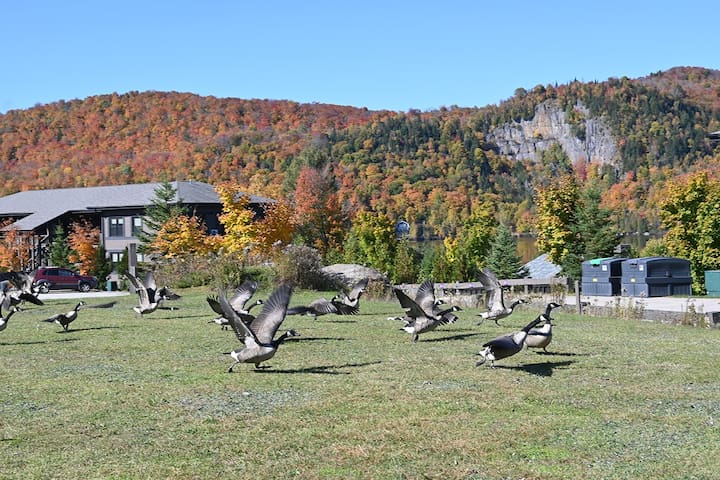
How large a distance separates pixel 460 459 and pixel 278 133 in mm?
146915

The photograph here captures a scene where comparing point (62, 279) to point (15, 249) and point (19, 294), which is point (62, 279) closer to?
Result: point (15, 249)

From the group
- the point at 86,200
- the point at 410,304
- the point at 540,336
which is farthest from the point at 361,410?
the point at 86,200

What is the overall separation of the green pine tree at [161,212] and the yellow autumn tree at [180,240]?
187 cm

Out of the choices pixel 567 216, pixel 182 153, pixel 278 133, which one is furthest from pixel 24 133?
pixel 567 216

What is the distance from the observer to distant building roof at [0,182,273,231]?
68062 millimetres

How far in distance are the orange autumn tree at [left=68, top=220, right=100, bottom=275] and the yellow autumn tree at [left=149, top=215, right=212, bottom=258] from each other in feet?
24.2

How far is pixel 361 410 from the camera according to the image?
414 inches

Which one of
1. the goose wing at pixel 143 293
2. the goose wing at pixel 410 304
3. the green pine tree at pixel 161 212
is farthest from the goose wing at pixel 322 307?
the green pine tree at pixel 161 212

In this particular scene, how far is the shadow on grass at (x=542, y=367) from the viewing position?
13.3 m

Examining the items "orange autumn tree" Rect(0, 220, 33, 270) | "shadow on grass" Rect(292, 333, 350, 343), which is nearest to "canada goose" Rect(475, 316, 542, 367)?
"shadow on grass" Rect(292, 333, 350, 343)

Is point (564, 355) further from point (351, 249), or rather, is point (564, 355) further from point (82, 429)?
point (351, 249)

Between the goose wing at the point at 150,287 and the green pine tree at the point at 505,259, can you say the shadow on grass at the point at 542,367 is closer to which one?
the goose wing at the point at 150,287

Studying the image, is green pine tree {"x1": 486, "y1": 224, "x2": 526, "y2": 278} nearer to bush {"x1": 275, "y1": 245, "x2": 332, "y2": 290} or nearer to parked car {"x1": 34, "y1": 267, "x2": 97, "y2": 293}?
bush {"x1": 275, "y1": 245, "x2": 332, "y2": 290}

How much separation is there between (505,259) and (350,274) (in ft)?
49.0
